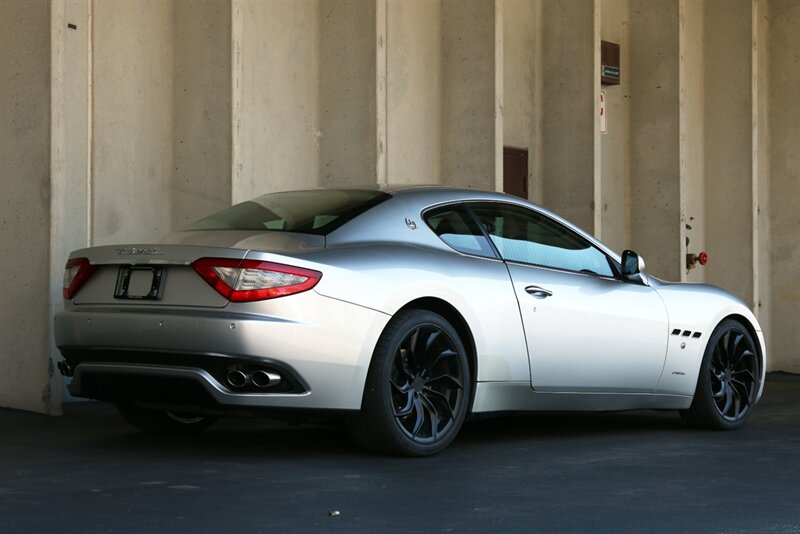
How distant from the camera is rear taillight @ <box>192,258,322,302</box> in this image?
5566mm

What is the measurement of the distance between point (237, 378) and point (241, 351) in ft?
0.47

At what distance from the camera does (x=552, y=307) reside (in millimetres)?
6754

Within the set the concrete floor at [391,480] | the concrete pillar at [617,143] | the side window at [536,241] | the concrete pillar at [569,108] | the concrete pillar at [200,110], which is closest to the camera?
the concrete floor at [391,480]

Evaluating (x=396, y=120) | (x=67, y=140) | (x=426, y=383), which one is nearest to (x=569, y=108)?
(x=396, y=120)

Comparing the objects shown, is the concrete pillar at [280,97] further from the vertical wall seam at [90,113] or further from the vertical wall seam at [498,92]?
the vertical wall seam at [498,92]

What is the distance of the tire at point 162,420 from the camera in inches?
270

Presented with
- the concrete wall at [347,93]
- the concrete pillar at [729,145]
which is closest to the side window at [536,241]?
the concrete wall at [347,93]

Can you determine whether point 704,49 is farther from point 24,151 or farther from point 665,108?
point 24,151

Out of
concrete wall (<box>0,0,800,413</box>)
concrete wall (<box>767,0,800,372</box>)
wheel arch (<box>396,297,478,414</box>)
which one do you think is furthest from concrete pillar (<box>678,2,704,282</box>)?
wheel arch (<box>396,297,478,414</box>)

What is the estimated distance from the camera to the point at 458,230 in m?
6.60

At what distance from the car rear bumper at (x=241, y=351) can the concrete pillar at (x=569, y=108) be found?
6.92 metres

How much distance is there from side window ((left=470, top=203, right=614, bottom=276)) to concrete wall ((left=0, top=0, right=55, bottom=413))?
2.95 m

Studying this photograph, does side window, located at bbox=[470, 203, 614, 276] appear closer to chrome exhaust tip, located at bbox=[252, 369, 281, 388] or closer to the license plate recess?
chrome exhaust tip, located at bbox=[252, 369, 281, 388]

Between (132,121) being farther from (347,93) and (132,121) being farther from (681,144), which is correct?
(681,144)
